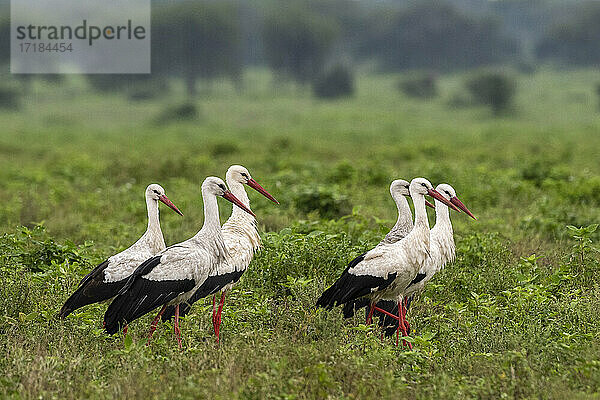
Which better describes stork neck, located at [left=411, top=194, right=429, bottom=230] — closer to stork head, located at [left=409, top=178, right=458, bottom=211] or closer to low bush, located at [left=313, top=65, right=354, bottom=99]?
stork head, located at [left=409, top=178, right=458, bottom=211]

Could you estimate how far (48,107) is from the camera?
42.3 metres

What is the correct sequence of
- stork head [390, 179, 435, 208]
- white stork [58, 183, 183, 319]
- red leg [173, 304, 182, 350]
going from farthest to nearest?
stork head [390, 179, 435, 208] < white stork [58, 183, 183, 319] < red leg [173, 304, 182, 350]

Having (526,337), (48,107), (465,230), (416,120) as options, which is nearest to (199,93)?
(48,107)

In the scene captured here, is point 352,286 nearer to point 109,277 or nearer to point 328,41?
point 109,277

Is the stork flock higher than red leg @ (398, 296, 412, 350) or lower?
higher

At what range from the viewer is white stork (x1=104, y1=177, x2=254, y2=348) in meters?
5.11

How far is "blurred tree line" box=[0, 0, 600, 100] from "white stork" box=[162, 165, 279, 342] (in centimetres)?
4121

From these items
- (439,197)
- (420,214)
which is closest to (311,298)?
(420,214)

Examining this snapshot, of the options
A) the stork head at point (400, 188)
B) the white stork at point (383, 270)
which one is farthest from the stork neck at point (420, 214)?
the stork head at point (400, 188)

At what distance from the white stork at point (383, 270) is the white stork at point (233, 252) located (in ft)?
2.39

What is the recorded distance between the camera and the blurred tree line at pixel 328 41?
2090 inches

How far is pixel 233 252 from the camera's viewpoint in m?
5.77

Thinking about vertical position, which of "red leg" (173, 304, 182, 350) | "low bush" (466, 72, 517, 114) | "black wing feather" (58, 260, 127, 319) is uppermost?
"low bush" (466, 72, 517, 114)

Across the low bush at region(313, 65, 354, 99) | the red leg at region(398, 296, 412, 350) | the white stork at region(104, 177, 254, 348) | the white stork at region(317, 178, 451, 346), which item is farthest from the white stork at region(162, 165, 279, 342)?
the low bush at region(313, 65, 354, 99)
